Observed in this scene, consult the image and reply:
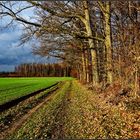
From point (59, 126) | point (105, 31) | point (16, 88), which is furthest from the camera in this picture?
point (16, 88)

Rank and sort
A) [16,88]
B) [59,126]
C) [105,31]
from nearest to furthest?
[59,126]
[105,31]
[16,88]

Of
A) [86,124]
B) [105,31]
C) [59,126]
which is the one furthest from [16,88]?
[86,124]

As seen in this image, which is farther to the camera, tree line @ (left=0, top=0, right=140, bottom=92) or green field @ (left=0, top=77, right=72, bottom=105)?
green field @ (left=0, top=77, right=72, bottom=105)

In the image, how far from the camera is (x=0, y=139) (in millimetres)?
12695

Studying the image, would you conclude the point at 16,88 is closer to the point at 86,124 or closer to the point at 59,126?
the point at 59,126

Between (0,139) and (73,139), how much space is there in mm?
2431

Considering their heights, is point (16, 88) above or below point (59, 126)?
above

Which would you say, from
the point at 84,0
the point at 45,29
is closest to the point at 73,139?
the point at 45,29

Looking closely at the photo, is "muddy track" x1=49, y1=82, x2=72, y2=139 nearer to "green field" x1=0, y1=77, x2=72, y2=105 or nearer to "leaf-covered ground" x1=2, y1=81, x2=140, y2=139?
"leaf-covered ground" x1=2, y1=81, x2=140, y2=139

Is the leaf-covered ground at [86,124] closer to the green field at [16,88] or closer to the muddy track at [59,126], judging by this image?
the muddy track at [59,126]

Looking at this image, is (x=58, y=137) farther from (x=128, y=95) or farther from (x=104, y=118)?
(x=128, y=95)

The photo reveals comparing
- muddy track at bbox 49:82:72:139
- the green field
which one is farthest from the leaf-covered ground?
the green field

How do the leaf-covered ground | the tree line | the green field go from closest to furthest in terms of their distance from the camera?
the leaf-covered ground, the tree line, the green field

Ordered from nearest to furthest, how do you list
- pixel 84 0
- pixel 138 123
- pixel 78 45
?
1. pixel 138 123
2. pixel 84 0
3. pixel 78 45
